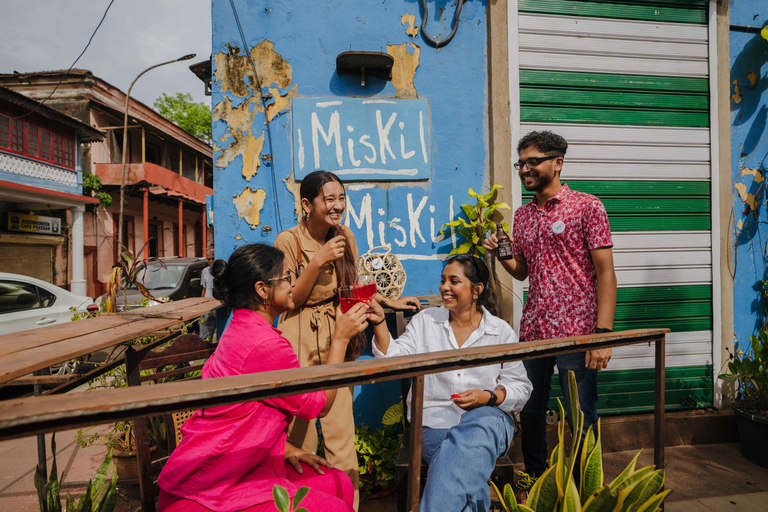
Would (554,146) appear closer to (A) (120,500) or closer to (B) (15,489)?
(A) (120,500)

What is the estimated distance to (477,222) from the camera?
3.04 metres

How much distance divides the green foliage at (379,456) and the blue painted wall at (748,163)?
315cm

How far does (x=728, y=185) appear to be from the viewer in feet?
11.2

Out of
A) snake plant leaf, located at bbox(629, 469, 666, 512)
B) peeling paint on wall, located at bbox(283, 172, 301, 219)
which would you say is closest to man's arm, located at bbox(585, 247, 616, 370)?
snake plant leaf, located at bbox(629, 469, 666, 512)

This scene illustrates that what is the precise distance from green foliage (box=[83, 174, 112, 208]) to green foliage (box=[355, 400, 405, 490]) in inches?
642

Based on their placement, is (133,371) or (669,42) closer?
(133,371)

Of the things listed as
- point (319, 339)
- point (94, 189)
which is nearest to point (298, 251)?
point (319, 339)

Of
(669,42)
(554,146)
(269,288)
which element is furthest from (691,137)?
(269,288)

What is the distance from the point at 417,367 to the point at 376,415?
7.27 feet

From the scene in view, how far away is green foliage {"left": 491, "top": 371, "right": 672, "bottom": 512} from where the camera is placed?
129cm

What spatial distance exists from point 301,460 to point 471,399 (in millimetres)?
795

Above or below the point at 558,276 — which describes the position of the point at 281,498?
below

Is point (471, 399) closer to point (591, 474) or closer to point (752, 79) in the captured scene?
point (591, 474)

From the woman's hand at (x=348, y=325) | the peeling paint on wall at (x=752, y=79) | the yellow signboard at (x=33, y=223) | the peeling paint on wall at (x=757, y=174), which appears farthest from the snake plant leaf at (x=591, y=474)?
the yellow signboard at (x=33, y=223)
